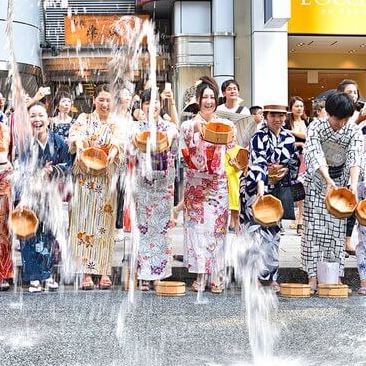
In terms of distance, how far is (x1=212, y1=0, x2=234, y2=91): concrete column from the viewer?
1503 cm

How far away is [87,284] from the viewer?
20.2 feet

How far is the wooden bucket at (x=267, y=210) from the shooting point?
19.0 ft

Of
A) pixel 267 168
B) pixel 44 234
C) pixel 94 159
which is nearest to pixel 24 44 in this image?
pixel 44 234

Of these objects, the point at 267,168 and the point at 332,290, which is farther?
the point at 267,168

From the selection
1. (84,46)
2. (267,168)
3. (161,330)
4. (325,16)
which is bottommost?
(161,330)

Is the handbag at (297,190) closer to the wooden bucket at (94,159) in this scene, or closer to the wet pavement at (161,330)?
the wet pavement at (161,330)

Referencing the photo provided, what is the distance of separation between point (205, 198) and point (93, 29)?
10800mm

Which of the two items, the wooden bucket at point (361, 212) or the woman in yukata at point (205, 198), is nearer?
the wooden bucket at point (361, 212)

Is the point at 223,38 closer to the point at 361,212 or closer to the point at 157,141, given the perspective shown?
the point at 157,141

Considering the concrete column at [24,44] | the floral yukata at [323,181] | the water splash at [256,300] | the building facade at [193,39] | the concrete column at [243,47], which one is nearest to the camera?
the water splash at [256,300]

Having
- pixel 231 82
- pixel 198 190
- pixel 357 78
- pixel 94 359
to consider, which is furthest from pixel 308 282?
pixel 357 78

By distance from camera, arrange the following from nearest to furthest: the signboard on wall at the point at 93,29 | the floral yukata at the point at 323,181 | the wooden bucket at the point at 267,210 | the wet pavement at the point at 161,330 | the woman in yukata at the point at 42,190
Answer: the wet pavement at the point at 161,330 < the wooden bucket at the point at 267,210 < the floral yukata at the point at 323,181 < the woman in yukata at the point at 42,190 < the signboard on wall at the point at 93,29

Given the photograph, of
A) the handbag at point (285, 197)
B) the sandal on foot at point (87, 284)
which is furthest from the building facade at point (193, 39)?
the sandal on foot at point (87, 284)

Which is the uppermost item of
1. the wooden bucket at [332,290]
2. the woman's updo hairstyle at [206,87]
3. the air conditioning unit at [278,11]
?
the air conditioning unit at [278,11]
